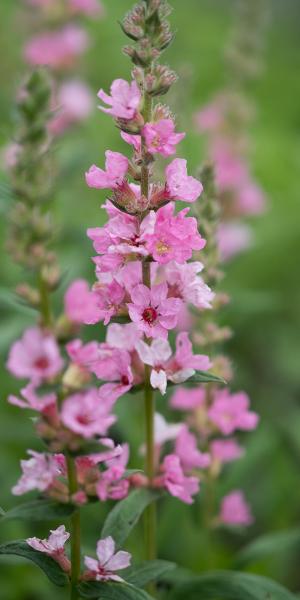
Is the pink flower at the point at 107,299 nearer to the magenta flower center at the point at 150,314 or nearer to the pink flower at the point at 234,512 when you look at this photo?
the magenta flower center at the point at 150,314

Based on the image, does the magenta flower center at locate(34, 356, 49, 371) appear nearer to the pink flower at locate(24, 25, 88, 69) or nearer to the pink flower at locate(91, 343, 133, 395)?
the pink flower at locate(91, 343, 133, 395)

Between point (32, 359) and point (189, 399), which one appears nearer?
point (32, 359)

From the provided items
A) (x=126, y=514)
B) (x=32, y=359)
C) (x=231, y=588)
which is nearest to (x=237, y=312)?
(x=231, y=588)

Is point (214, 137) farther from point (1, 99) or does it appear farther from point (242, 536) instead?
point (242, 536)

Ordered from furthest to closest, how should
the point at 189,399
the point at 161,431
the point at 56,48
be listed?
the point at 56,48, the point at 189,399, the point at 161,431

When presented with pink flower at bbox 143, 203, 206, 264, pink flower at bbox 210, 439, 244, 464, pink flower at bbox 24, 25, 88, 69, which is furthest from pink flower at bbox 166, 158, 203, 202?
pink flower at bbox 24, 25, 88, 69

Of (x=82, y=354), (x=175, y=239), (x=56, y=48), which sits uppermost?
(x=56, y=48)

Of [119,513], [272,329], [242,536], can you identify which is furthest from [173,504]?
[272,329]

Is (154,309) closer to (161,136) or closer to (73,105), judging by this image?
(161,136)
